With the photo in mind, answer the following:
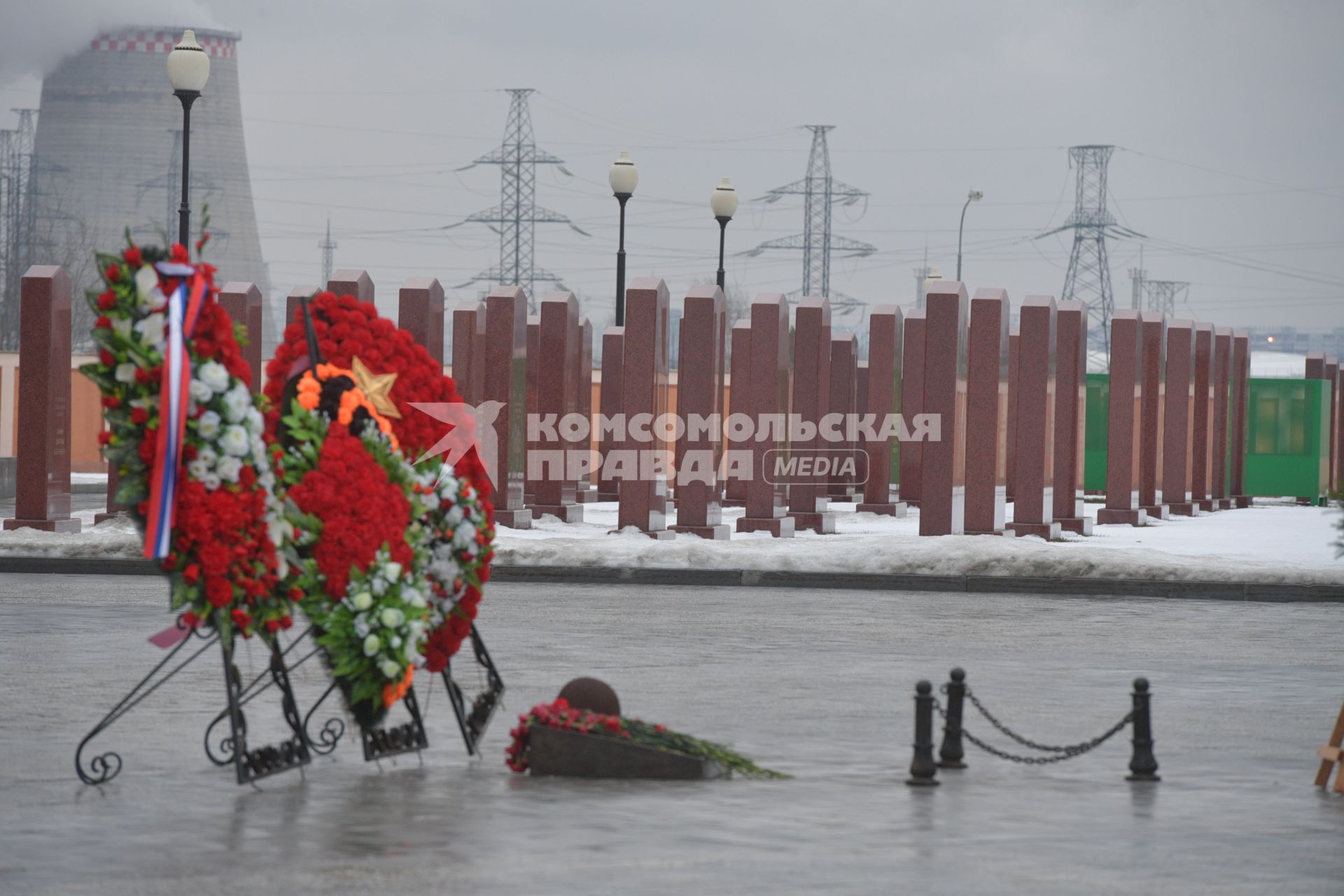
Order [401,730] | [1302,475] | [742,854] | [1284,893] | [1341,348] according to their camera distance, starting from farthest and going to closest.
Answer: [1341,348] → [1302,475] → [401,730] → [742,854] → [1284,893]

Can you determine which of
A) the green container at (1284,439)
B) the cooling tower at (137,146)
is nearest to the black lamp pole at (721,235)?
the green container at (1284,439)

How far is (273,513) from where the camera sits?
926cm

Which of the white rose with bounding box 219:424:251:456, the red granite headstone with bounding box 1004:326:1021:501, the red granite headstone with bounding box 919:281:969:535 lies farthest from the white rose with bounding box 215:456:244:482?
the red granite headstone with bounding box 1004:326:1021:501

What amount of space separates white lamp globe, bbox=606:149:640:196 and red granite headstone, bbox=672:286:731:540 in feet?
13.9

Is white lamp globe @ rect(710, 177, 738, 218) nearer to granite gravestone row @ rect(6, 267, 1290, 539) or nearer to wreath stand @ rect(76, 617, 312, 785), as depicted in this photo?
granite gravestone row @ rect(6, 267, 1290, 539)

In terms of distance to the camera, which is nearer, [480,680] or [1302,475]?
[480,680]

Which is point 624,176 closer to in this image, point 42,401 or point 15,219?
point 42,401

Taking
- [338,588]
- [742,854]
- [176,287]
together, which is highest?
[176,287]

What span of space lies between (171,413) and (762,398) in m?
19.0

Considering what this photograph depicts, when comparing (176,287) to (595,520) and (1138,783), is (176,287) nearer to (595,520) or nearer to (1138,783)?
(1138,783)

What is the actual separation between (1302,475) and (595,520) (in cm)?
2043

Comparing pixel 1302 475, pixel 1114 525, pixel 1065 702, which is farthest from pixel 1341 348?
pixel 1065 702

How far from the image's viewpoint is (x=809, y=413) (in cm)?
2956

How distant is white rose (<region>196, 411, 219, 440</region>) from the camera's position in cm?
893
